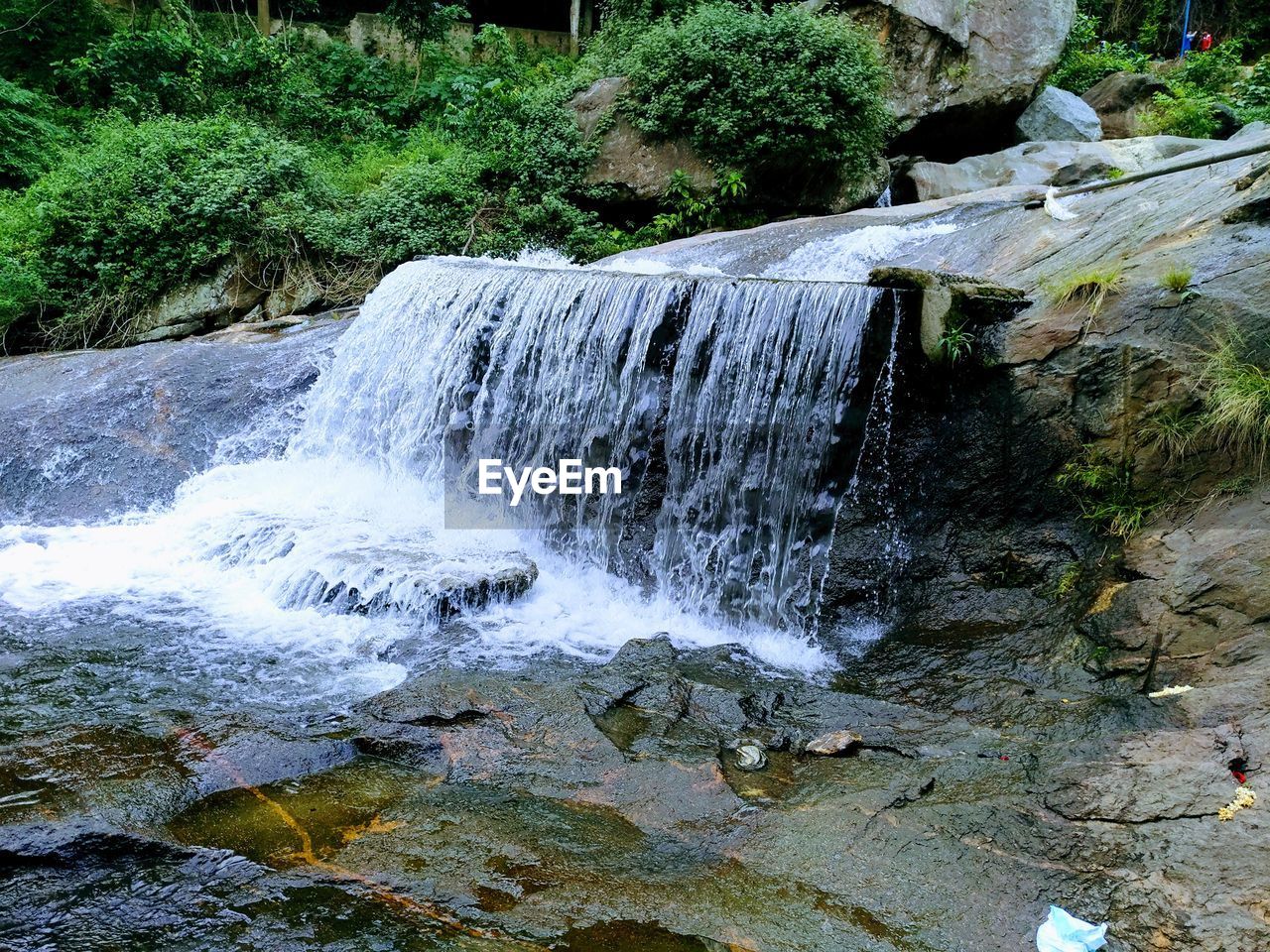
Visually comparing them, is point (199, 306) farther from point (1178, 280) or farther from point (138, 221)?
point (1178, 280)

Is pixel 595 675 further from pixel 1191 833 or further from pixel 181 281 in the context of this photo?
pixel 181 281

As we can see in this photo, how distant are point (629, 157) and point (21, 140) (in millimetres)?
9202

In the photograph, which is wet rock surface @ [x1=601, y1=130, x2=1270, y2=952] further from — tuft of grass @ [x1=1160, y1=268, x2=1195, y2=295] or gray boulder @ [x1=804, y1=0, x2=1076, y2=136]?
gray boulder @ [x1=804, y1=0, x2=1076, y2=136]

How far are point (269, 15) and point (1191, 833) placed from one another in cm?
2136

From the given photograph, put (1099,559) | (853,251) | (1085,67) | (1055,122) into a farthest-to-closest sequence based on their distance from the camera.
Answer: (1085,67) < (1055,122) < (853,251) < (1099,559)

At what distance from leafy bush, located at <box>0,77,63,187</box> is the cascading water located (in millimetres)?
8220

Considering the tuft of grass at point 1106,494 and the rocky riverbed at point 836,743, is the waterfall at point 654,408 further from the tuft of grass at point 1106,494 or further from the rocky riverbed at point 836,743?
the tuft of grass at point 1106,494

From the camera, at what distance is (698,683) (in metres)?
4.96

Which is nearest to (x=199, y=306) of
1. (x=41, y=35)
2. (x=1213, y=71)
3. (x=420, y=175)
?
(x=420, y=175)

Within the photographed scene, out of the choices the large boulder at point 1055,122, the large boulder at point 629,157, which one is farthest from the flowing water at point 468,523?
the large boulder at point 1055,122

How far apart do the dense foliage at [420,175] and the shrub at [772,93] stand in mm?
25

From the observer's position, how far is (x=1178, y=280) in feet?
17.6

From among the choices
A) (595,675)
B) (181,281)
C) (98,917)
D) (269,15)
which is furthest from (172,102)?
(98,917)

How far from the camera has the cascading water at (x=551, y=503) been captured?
600 centimetres
